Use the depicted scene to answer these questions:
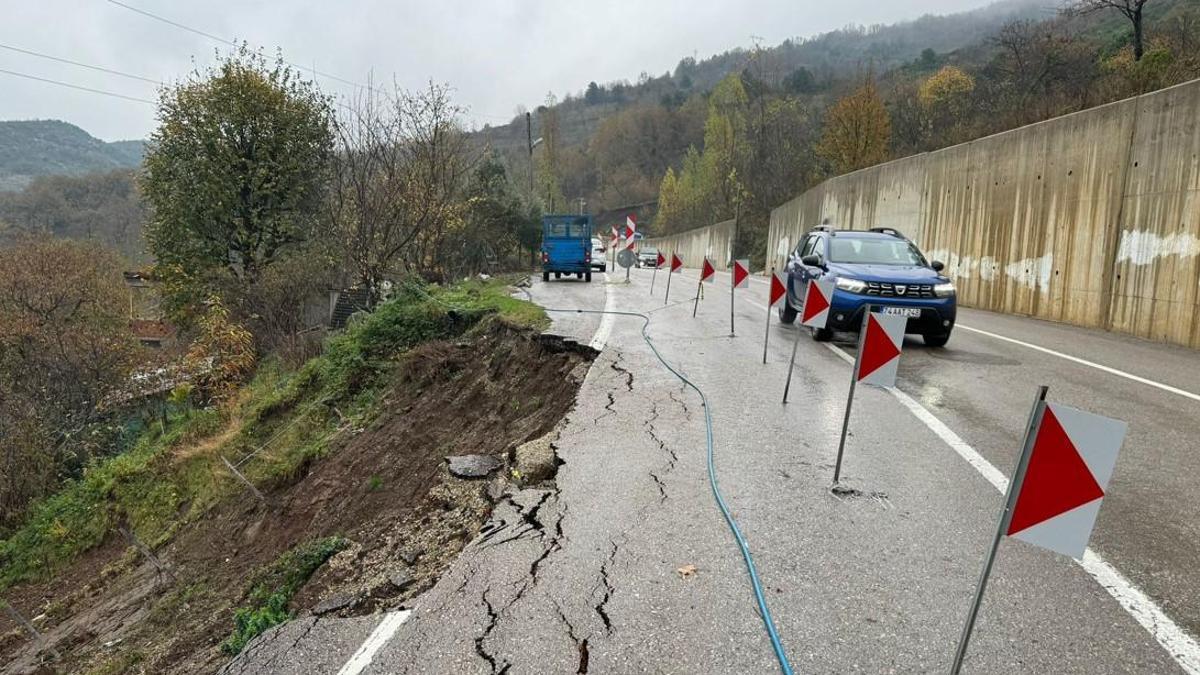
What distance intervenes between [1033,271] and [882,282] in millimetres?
7425

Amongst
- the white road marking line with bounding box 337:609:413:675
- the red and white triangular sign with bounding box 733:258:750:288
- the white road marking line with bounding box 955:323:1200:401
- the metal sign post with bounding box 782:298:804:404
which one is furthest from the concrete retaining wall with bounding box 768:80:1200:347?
the white road marking line with bounding box 337:609:413:675

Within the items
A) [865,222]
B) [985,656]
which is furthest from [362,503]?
[865,222]

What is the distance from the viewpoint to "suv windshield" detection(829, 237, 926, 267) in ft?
35.8

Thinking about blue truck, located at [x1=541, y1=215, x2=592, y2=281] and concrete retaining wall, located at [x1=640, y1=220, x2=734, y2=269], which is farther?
concrete retaining wall, located at [x1=640, y1=220, x2=734, y2=269]

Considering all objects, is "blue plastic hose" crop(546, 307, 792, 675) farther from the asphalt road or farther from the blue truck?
the blue truck

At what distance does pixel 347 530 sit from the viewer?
6.72m

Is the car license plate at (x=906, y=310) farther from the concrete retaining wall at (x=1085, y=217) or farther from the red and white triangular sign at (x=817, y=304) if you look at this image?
the concrete retaining wall at (x=1085, y=217)

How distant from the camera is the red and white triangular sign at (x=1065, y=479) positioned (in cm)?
244

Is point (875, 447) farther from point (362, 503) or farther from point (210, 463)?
point (210, 463)

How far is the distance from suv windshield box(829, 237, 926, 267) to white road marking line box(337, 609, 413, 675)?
9248 millimetres

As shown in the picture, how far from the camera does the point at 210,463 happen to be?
12.8 m

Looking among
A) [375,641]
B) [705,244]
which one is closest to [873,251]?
[375,641]

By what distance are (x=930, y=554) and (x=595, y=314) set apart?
1039cm

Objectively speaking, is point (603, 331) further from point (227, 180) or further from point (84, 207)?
point (84, 207)
